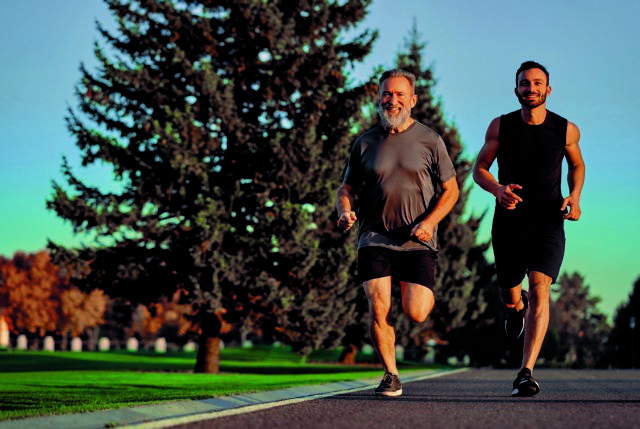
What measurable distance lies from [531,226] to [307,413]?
2.99 m

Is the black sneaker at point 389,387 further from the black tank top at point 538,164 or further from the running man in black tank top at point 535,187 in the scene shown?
the black tank top at point 538,164

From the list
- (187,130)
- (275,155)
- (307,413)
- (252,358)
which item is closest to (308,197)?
(275,155)

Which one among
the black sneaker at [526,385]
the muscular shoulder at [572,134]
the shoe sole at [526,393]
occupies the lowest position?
the shoe sole at [526,393]

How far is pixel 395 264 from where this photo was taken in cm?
707

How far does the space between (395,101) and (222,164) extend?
12.7 metres

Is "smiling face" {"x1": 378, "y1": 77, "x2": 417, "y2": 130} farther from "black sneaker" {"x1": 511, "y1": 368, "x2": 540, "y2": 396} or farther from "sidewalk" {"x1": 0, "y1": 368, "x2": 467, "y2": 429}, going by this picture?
"sidewalk" {"x1": 0, "y1": 368, "x2": 467, "y2": 429}

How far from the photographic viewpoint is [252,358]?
40.6 metres

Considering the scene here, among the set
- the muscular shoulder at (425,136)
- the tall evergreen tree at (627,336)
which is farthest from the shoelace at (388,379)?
the tall evergreen tree at (627,336)

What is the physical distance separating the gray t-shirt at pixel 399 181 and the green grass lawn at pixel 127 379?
2.12 metres

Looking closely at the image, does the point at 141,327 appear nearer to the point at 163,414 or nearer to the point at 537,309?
the point at 537,309

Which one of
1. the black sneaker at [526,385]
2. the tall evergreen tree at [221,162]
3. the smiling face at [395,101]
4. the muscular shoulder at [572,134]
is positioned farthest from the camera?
the tall evergreen tree at [221,162]

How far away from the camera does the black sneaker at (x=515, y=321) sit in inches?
310

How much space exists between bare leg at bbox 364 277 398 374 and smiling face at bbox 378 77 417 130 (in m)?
1.40

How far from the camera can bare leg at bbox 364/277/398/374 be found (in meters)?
7.01
